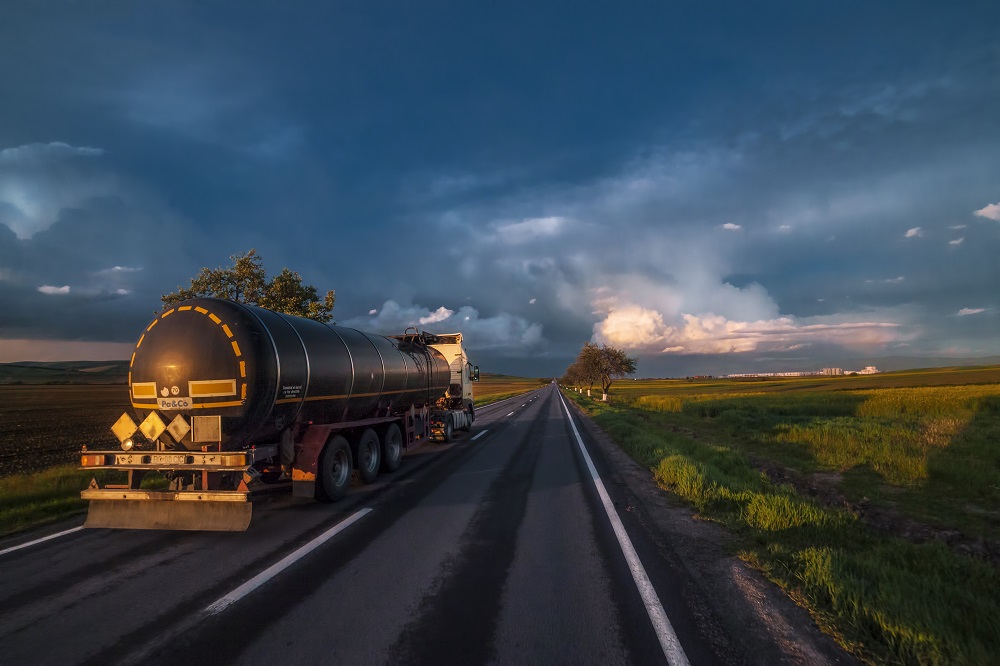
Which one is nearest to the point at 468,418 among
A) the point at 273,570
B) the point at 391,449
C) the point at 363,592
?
the point at 391,449

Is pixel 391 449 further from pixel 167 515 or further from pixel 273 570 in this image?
pixel 273 570

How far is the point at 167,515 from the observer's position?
6.85 metres

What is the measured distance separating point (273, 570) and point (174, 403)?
3.44 metres

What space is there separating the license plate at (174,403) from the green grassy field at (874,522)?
7755 mm

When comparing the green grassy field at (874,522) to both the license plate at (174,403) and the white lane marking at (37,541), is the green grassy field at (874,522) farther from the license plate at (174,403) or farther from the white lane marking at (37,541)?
the white lane marking at (37,541)

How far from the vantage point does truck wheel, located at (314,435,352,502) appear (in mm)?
8312

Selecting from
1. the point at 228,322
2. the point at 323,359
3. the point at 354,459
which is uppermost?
the point at 228,322

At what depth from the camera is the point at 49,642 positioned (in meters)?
3.93

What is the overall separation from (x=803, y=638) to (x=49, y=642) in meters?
5.98

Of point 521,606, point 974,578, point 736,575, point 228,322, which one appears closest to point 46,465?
point 228,322

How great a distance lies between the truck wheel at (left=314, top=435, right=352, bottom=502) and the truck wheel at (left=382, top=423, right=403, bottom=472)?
172 centimetres

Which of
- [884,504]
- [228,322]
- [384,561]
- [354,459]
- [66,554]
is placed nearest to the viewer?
[384,561]

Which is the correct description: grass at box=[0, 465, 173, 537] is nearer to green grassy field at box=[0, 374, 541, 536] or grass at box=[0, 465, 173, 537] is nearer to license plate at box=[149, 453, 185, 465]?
green grassy field at box=[0, 374, 541, 536]

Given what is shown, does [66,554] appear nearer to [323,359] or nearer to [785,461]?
[323,359]
